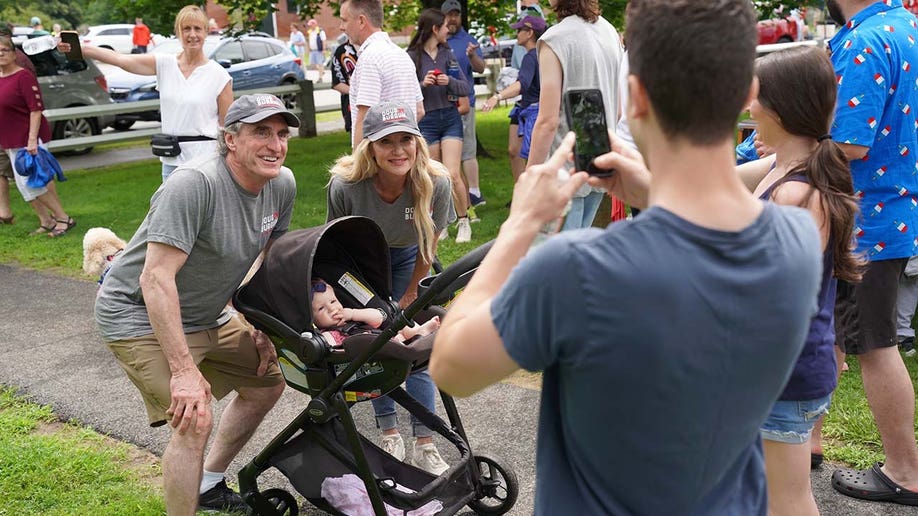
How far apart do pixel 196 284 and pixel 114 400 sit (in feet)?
6.80

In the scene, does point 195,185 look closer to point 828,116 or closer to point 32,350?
point 828,116

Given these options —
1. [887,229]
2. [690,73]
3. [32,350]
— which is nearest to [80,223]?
[32,350]

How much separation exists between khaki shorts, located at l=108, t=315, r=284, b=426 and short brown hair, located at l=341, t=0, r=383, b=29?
9.81ft

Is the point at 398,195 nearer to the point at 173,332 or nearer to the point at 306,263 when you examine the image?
the point at 306,263

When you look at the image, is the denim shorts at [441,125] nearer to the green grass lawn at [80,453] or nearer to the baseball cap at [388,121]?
the green grass lawn at [80,453]

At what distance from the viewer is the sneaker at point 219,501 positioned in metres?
3.82

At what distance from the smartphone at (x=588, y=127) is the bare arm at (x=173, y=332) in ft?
6.20

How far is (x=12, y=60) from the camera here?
9.01m

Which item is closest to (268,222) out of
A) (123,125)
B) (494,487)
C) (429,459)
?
(429,459)

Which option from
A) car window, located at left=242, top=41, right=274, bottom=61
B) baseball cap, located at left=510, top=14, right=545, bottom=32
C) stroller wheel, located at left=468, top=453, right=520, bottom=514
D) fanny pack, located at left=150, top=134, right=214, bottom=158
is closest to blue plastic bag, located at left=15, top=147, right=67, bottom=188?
fanny pack, located at left=150, top=134, right=214, bottom=158

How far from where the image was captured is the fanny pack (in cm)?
645

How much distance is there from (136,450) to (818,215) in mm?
3493

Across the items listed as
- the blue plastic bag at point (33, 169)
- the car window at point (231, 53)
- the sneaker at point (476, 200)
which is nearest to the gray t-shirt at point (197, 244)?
the sneaker at point (476, 200)

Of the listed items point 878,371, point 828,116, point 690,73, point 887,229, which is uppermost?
point 690,73
